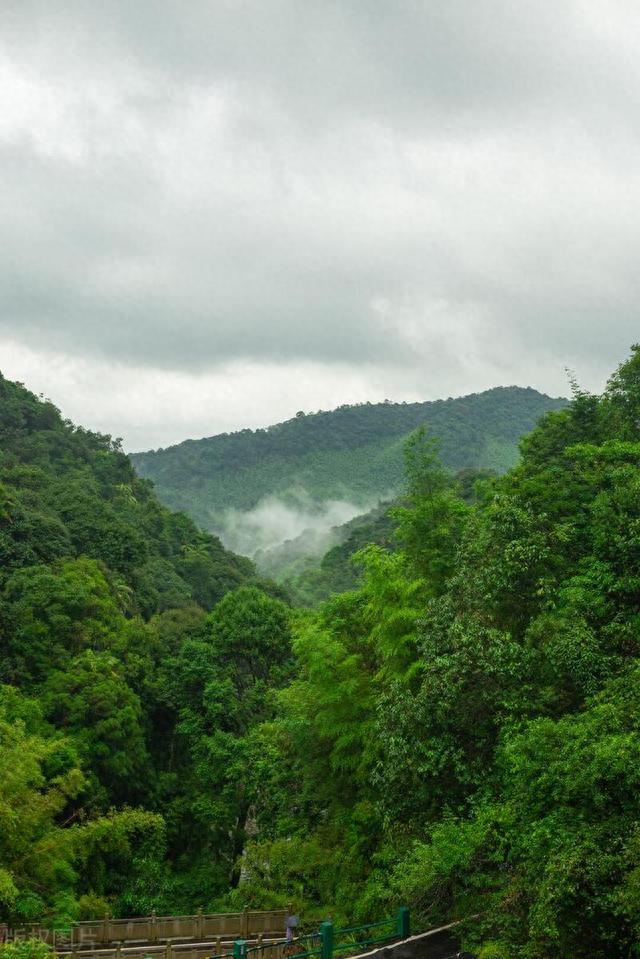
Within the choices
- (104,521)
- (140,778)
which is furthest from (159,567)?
(140,778)

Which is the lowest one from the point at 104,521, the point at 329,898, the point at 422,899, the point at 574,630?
the point at 329,898

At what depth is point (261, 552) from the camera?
156500mm

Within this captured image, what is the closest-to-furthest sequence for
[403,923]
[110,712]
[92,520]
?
[403,923] < [110,712] < [92,520]

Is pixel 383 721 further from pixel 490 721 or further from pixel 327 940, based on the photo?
pixel 327 940

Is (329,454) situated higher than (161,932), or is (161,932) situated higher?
(329,454)

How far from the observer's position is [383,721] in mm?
17844

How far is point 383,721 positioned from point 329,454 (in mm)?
171353

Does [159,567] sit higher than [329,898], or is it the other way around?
[159,567]

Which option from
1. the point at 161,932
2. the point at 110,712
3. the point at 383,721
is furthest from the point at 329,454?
the point at 383,721

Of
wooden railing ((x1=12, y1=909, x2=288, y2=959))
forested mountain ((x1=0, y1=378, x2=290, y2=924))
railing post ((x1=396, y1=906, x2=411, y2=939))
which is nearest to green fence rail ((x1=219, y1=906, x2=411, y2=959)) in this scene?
railing post ((x1=396, y1=906, x2=411, y2=939))

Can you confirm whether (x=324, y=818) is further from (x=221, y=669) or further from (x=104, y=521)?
(x=104, y=521)

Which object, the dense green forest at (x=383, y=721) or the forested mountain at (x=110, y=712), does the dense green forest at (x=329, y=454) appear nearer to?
the forested mountain at (x=110, y=712)

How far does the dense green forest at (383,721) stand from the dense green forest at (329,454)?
418 ft

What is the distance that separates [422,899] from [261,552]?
14110 centimetres
